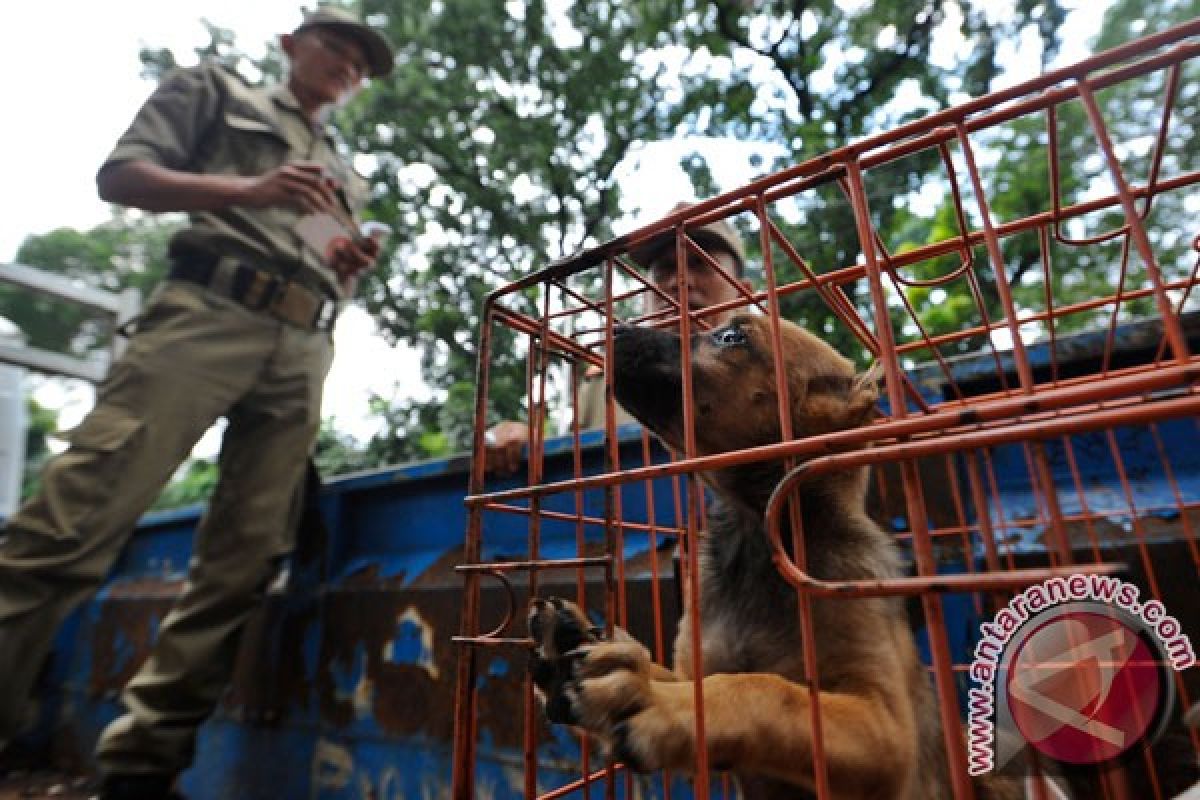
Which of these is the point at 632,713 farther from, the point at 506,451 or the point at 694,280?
the point at 694,280

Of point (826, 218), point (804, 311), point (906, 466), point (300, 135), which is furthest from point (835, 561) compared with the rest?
point (826, 218)

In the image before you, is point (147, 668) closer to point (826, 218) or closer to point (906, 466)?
point (906, 466)

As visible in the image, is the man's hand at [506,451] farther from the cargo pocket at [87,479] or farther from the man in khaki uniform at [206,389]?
the cargo pocket at [87,479]

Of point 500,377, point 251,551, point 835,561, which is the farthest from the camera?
point 500,377

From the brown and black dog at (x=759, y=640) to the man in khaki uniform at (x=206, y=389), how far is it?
2463 mm

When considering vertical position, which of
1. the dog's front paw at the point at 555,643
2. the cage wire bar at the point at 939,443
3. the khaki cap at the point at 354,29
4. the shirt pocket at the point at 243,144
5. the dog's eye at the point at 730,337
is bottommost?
the dog's front paw at the point at 555,643

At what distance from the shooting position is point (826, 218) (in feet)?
29.2

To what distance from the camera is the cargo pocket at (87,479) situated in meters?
2.76

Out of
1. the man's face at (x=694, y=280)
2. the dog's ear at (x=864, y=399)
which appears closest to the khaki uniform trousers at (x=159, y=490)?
the man's face at (x=694, y=280)

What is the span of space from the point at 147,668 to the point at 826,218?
8762 millimetres

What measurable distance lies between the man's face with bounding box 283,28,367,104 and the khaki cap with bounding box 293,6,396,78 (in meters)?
0.03

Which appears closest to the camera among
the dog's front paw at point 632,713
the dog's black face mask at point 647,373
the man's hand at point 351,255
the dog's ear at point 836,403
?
the dog's front paw at point 632,713

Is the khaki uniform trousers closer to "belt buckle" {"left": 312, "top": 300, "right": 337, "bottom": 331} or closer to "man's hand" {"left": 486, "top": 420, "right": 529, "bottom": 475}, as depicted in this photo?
"belt buckle" {"left": 312, "top": 300, "right": 337, "bottom": 331}

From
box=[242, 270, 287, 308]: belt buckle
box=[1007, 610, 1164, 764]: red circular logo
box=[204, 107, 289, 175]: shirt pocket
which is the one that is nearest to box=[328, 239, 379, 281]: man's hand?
box=[242, 270, 287, 308]: belt buckle
